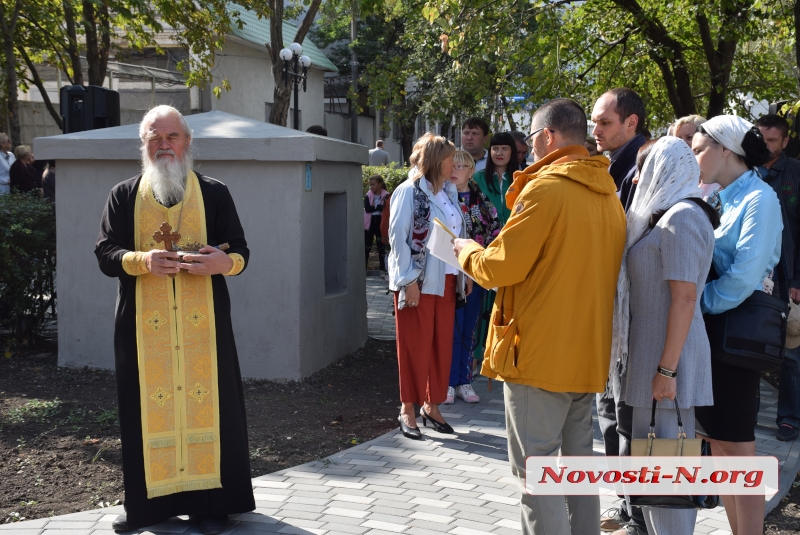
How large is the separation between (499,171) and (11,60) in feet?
30.7

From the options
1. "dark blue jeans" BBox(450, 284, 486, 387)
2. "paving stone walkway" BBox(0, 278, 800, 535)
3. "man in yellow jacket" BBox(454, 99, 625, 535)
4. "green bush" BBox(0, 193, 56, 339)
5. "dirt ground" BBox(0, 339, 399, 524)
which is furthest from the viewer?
"green bush" BBox(0, 193, 56, 339)

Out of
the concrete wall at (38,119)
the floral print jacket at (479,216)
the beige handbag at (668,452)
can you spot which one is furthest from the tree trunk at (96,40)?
the beige handbag at (668,452)

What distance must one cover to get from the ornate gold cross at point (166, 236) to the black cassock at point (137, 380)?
193mm

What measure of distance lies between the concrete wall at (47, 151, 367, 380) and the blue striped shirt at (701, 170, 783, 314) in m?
3.93

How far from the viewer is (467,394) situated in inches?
268

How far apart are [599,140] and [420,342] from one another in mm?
2116

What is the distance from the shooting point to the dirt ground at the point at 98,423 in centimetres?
491

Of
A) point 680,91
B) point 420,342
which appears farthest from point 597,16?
point 420,342

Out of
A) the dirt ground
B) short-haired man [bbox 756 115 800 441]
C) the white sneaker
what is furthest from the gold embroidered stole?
short-haired man [bbox 756 115 800 441]

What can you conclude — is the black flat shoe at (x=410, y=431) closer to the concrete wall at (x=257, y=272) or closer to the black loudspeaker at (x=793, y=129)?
the concrete wall at (x=257, y=272)

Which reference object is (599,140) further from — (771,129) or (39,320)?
(39,320)

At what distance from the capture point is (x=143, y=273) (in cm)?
414

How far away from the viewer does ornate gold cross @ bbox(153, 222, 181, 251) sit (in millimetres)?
4117

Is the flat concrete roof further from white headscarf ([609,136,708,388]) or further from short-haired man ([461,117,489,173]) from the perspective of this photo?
white headscarf ([609,136,708,388])
